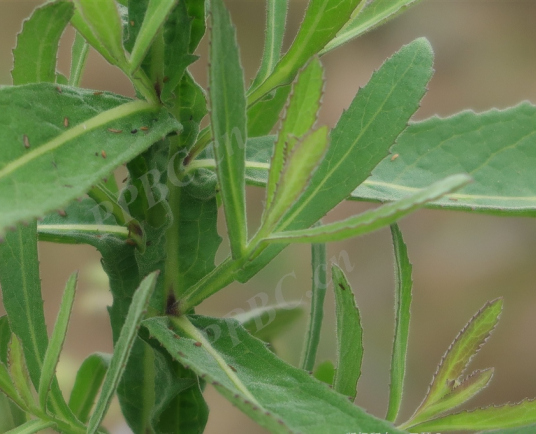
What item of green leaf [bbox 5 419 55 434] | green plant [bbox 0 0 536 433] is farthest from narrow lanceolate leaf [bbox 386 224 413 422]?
green leaf [bbox 5 419 55 434]

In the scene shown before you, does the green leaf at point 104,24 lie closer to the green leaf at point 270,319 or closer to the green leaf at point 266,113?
the green leaf at point 266,113

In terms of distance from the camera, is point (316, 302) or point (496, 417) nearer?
point (496, 417)

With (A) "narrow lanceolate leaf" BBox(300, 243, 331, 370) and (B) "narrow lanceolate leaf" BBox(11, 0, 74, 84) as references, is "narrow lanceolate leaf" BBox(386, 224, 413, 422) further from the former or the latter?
(B) "narrow lanceolate leaf" BBox(11, 0, 74, 84)

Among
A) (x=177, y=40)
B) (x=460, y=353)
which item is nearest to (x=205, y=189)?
(x=177, y=40)

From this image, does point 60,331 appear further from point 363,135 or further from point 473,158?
point 473,158

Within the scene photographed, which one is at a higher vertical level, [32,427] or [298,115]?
[298,115]

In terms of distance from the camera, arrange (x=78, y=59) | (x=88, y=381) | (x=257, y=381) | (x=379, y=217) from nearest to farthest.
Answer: (x=379, y=217) → (x=257, y=381) → (x=78, y=59) → (x=88, y=381)
